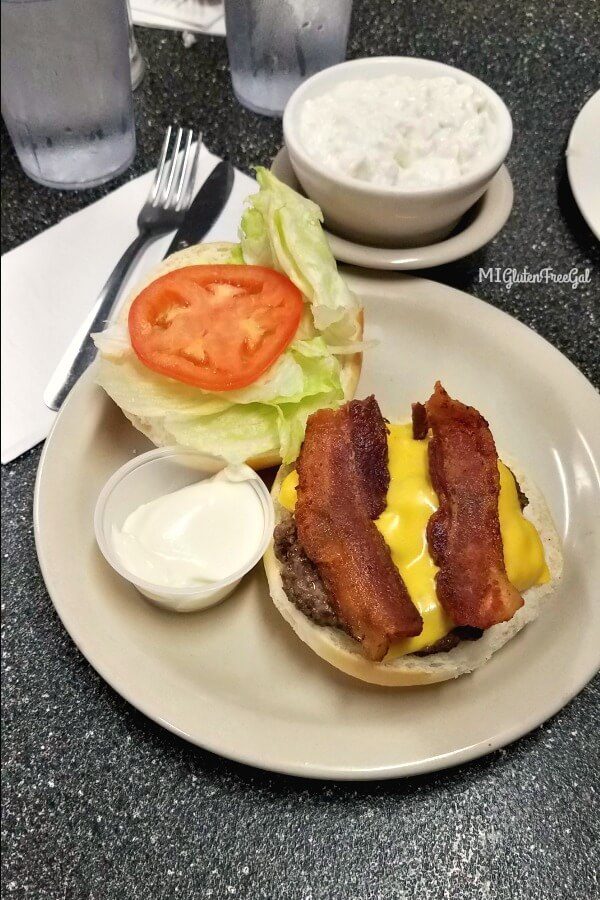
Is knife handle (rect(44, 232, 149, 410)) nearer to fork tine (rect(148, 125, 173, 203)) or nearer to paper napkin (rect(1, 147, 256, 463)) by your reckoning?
paper napkin (rect(1, 147, 256, 463))

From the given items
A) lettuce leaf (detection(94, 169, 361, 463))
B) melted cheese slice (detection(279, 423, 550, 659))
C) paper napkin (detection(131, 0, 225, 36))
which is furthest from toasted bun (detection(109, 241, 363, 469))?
paper napkin (detection(131, 0, 225, 36))

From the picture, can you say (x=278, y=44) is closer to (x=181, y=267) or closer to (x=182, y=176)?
(x=182, y=176)

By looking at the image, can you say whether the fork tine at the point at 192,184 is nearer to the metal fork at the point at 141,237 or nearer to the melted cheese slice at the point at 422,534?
the metal fork at the point at 141,237

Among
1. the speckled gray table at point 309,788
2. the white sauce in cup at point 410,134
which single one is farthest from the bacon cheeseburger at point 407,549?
the white sauce in cup at point 410,134

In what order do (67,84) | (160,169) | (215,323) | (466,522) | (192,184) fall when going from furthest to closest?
(192,184) < (160,169) < (215,323) < (466,522) < (67,84)

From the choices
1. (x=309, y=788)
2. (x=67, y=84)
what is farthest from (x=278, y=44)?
(x=309, y=788)

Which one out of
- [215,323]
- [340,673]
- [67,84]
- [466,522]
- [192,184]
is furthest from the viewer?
[192,184]

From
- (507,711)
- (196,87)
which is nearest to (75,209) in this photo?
(196,87)
